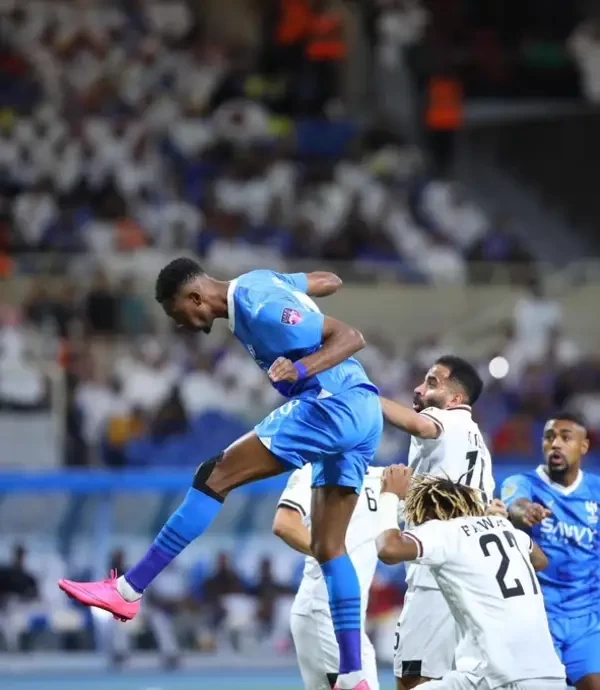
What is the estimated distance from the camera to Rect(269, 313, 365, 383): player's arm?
661cm

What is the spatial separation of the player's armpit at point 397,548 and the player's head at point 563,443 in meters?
1.87

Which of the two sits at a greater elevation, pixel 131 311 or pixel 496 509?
pixel 131 311

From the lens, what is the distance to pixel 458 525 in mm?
6387

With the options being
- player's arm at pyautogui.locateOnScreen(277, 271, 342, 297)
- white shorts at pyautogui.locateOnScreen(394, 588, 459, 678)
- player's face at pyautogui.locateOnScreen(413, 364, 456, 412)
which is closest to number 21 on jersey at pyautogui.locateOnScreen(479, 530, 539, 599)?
white shorts at pyautogui.locateOnScreen(394, 588, 459, 678)

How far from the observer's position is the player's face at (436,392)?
7598mm

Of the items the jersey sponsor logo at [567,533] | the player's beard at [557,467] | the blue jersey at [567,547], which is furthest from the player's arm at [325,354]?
the jersey sponsor logo at [567,533]

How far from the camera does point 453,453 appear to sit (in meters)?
7.42

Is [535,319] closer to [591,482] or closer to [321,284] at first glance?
[591,482]

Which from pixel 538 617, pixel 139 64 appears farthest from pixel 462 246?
pixel 538 617

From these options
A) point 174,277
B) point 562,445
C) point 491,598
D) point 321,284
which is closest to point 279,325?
point 174,277

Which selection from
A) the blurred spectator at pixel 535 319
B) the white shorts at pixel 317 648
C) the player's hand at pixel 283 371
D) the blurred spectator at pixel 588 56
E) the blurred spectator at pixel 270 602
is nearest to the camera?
the player's hand at pixel 283 371

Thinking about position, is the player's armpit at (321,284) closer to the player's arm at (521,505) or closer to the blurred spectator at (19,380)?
the player's arm at (521,505)

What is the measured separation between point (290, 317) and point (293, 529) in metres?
1.36

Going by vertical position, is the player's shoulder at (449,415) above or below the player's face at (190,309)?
below
